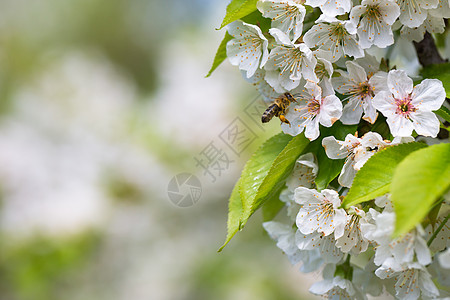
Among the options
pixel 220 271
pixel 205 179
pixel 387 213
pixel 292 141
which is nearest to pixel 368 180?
pixel 387 213

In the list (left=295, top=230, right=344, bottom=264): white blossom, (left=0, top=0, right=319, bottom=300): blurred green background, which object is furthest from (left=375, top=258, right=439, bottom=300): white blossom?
(left=0, top=0, right=319, bottom=300): blurred green background

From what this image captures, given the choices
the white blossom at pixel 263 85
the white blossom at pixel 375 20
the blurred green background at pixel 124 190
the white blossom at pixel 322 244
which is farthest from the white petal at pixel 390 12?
the blurred green background at pixel 124 190

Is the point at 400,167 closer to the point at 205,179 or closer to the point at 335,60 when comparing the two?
the point at 335,60

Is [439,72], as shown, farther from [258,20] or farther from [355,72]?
[258,20]

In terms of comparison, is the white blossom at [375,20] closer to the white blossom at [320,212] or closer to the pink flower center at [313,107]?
the pink flower center at [313,107]

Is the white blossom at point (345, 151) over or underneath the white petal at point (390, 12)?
underneath

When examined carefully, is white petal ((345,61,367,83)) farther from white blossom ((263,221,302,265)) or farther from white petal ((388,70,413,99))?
white blossom ((263,221,302,265))

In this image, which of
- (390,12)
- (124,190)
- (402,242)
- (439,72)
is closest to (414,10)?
(390,12)
